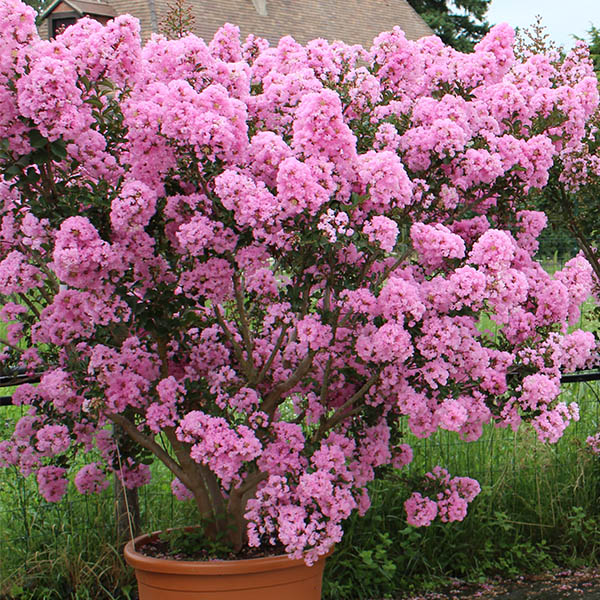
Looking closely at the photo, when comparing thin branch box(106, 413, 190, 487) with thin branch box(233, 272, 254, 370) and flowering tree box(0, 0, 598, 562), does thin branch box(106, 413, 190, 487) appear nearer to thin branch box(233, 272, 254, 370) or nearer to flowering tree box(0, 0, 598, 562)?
flowering tree box(0, 0, 598, 562)

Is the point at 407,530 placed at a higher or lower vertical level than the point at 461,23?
lower

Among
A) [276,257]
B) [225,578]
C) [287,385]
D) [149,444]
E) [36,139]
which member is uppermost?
[36,139]

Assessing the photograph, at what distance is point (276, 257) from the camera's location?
2.75 m

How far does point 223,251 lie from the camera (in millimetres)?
2686

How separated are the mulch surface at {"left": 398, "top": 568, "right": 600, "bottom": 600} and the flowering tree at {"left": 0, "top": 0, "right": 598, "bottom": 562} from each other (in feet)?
2.39

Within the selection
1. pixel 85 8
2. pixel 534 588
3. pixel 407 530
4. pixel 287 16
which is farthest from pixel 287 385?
pixel 287 16

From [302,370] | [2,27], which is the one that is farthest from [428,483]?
[2,27]

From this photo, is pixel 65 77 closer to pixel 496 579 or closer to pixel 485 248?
pixel 485 248

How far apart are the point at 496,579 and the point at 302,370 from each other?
5.49 feet

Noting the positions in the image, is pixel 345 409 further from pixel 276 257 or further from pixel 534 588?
pixel 534 588

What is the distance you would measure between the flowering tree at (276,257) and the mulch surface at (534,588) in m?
0.73

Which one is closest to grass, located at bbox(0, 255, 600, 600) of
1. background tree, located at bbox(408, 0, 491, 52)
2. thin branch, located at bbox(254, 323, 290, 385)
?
thin branch, located at bbox(254, 323, 290, 385)

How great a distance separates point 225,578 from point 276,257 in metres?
1.16

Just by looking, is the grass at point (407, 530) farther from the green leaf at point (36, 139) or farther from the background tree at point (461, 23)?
the background tree at point (461, 23)
